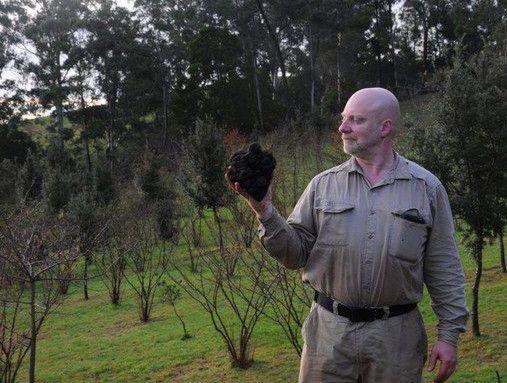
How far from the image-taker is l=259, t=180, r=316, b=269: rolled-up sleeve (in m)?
2.25

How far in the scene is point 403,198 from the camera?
7.55 ft

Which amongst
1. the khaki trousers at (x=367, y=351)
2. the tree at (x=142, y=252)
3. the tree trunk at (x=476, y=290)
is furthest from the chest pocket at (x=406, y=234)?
the tree at (x=142, y=252)

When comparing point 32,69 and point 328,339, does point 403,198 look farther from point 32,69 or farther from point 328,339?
point 32,69

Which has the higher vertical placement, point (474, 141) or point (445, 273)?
point (474, 141)

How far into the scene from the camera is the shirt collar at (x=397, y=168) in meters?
2.35

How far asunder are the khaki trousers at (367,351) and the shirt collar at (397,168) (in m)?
0.57

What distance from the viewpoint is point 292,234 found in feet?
7.58

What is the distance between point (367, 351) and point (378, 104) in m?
1.00

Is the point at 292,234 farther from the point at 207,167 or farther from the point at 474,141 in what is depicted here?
the point at 207,167

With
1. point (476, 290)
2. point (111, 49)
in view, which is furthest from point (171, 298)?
point (111, 49)

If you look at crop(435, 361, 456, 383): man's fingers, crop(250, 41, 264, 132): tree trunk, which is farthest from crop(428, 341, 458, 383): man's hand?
crop(250, 41, 264, 132): tree trunk

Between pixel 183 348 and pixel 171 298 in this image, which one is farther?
pixel 171 298

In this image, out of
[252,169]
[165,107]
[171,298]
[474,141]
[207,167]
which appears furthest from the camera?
[165,107]

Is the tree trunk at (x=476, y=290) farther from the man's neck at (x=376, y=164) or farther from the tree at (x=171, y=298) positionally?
the man's neck at (x=376, y=164)
